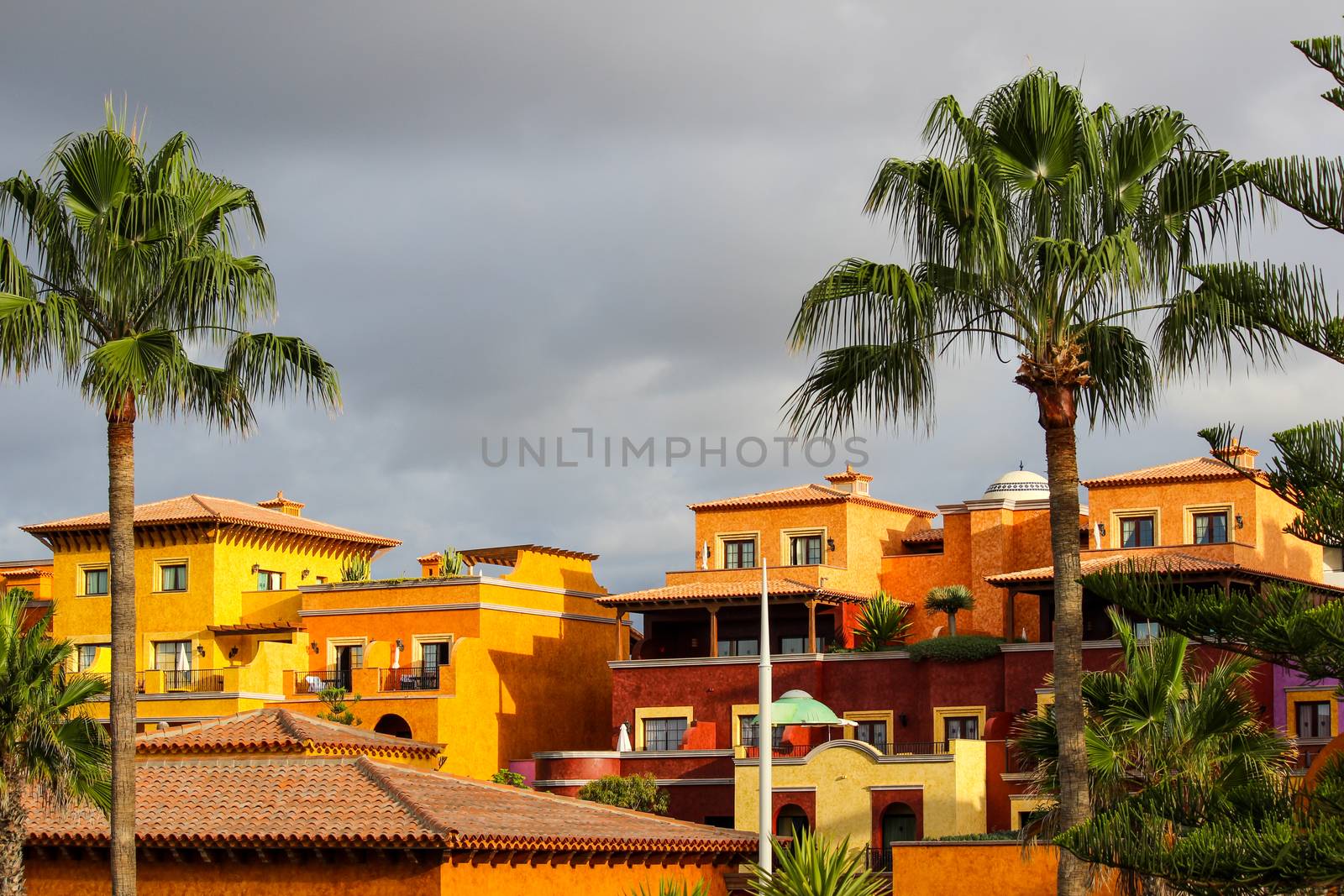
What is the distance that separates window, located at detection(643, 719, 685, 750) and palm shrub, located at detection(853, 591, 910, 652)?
5.66 m

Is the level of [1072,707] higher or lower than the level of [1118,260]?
lower

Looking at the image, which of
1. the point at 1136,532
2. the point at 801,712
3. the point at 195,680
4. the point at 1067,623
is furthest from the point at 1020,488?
the point at 1067,623

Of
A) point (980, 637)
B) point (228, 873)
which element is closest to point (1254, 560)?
point (980, 637)

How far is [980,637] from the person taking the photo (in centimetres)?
5009

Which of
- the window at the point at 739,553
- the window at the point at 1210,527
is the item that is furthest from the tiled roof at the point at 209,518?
the window at the point at 1210,527

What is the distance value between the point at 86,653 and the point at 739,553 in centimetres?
2202

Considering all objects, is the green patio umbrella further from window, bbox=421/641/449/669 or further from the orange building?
window, bbox=421/641/449/669

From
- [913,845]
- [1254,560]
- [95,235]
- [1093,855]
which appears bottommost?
[913,845]

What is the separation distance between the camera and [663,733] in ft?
177

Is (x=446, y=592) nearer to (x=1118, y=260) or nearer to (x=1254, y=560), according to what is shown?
(x=1254, y=560)

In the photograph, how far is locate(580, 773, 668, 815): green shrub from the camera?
48906 millimetres

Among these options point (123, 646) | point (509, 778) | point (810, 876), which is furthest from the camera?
point (509, 778)

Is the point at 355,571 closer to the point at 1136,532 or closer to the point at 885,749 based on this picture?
the point at 885,749

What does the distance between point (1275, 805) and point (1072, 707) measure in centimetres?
317
